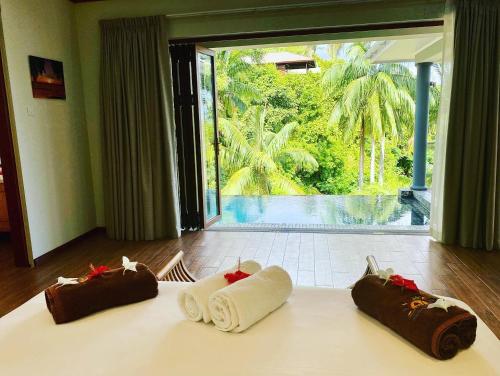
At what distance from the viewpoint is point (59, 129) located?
3.66m

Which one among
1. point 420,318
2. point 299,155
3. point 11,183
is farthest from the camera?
point 299,155

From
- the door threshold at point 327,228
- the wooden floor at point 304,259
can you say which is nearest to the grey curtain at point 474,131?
the wooden floor at point 304,259

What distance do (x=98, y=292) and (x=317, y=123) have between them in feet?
33.7

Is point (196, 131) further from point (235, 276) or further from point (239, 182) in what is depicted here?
point (239, 182)

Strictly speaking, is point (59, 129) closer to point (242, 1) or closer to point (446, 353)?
point (242, 1)

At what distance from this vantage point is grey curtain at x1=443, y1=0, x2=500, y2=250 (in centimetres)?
322

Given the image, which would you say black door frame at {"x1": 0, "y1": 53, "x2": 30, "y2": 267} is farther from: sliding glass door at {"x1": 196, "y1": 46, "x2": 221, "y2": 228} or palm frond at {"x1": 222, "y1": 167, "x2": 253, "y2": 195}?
palm frond at {"x1": 222, "y1": 167, "x2": 253, "y2": 195}

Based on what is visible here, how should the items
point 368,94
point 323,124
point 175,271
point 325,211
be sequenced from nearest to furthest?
point 175,271 < point 325,211 < point 368,94 < point 323,124

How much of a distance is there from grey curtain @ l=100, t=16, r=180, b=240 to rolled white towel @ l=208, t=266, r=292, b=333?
8.47 feet

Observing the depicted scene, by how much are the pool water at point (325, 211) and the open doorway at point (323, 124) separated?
0.11 feet

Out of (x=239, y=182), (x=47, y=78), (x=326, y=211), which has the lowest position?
(x=239, y=182)

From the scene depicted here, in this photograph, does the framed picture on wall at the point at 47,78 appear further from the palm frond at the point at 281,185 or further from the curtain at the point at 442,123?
the palm frond at the point at 281,185

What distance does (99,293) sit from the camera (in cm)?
150

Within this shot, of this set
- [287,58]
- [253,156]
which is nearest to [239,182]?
[253,156]
